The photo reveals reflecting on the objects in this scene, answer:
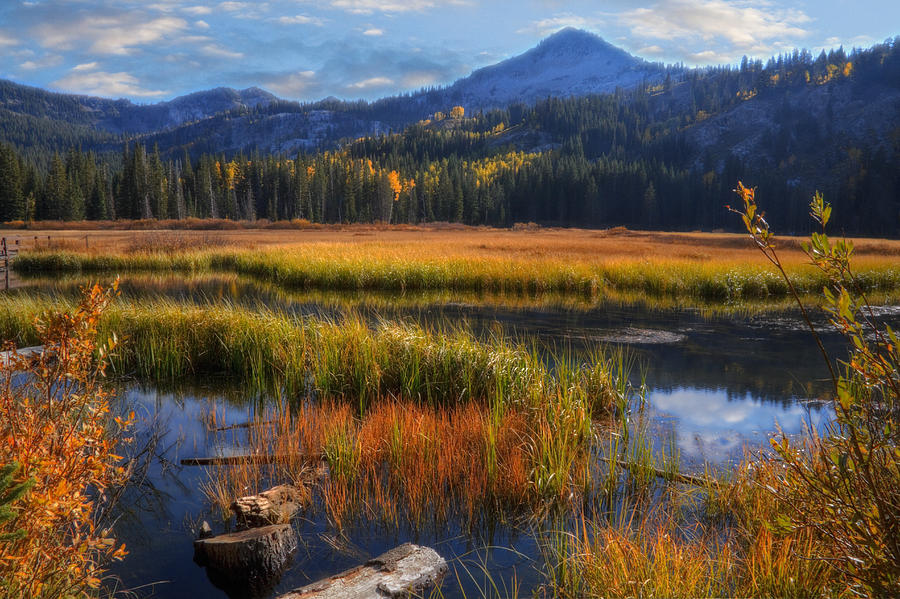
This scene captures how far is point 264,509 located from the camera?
18.1 ft

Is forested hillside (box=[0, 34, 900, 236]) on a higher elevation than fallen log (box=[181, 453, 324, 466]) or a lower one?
higher

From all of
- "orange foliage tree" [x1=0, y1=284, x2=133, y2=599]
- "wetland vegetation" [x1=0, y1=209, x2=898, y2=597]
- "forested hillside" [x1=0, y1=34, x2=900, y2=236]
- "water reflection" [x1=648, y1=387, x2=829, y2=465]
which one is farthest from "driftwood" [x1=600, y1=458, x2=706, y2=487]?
"forested hillside" [x1=0, y1=34, x2=900, y2=236]

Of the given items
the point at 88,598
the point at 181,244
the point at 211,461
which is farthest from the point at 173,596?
the point at 181,244

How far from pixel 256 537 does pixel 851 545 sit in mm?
4486

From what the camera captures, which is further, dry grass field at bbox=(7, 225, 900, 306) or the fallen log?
dry grass field at bbox=(7, 225, 900, 306)

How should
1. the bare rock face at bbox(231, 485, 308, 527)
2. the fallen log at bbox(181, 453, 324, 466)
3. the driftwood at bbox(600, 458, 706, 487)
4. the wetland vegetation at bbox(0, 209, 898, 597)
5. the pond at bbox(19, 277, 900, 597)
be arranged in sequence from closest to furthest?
the wetland vegetation at bbox(0, 209, 898, 597)
the pond at bbox(19, 277, 900, 597)
the bare rock face at bbox(231, 485, 308, 527)
the driftwood at bbox(600, 458, 706, 487)
the fallen log at bbox(181, 453, 324, 466)

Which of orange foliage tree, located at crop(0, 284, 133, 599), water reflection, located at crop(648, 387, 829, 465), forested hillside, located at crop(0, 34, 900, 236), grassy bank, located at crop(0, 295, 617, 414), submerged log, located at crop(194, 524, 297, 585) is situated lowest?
water reflection, located at crop(648, 387, 829, 465)

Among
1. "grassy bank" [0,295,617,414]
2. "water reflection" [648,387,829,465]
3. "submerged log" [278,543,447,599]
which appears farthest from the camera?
"grassy bank" [0,295,617,414]

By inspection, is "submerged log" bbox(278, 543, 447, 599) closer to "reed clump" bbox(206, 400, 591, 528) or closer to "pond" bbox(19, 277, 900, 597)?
"pond" bbox(19, 277, 900, 597)

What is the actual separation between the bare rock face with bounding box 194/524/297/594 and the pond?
4.7 inches

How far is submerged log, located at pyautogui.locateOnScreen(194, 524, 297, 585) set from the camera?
5070 millimetres

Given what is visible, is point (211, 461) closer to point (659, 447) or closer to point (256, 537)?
point (256, 537)

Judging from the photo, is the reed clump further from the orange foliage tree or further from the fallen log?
the orange foliage tree

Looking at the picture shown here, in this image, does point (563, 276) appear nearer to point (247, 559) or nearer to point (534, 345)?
point (534, 345)
